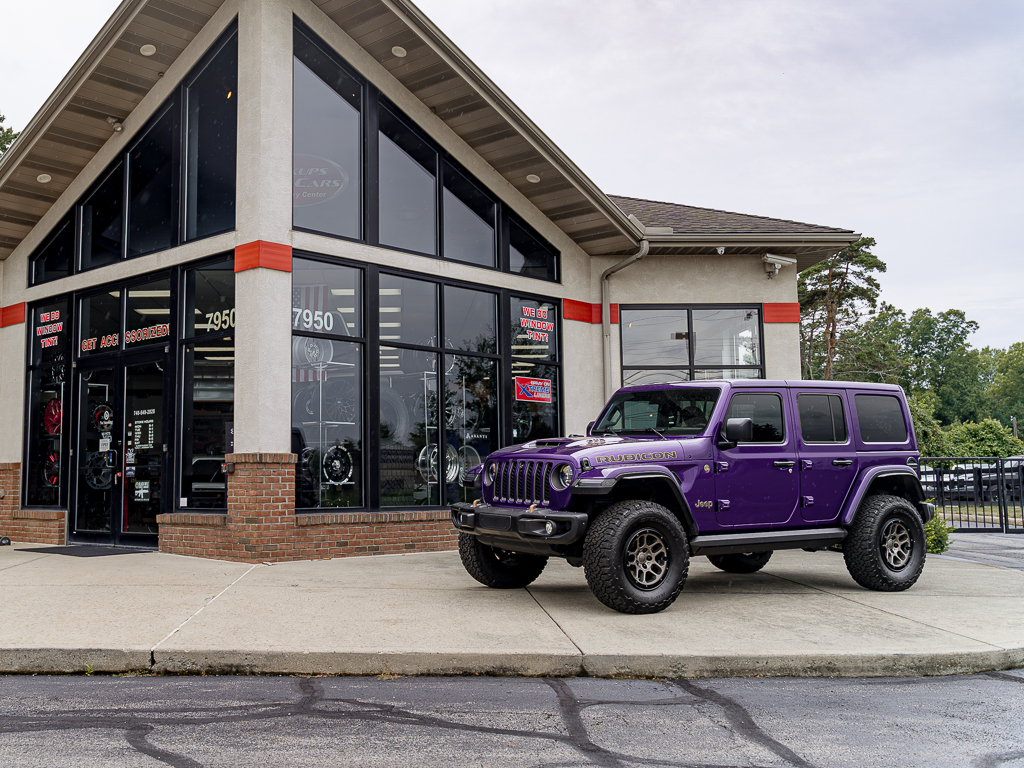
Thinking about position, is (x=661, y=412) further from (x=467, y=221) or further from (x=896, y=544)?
(x=467, y=221)

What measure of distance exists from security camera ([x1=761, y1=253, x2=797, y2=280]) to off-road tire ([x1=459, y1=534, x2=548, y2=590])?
8.02 meters

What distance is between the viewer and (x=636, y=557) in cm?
688

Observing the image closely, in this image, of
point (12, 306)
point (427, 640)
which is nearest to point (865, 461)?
point (427, 640)

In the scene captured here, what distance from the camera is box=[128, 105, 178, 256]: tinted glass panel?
11.5 metres

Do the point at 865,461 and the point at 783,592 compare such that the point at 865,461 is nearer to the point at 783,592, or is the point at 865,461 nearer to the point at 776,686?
the point at 783,592

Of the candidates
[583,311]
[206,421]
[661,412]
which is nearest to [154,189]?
[206,421]

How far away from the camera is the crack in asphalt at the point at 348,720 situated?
3848mm

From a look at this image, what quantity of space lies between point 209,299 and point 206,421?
152 cm

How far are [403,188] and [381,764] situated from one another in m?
9.38

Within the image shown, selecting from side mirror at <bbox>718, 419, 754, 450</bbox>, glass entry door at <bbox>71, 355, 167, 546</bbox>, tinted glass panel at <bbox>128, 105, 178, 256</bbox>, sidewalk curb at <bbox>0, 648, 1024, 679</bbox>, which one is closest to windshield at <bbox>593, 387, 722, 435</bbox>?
side mirror at <bbox>718, 419, 754, 450</bbox>

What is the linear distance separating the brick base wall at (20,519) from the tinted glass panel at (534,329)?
7.12 metres

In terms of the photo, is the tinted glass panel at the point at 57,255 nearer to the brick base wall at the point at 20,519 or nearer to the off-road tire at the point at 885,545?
the brick base wall at the point at 20,519

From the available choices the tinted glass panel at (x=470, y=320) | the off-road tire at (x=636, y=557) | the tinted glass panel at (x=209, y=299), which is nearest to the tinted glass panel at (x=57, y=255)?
the tinted glass panel at (x=209, y=299)

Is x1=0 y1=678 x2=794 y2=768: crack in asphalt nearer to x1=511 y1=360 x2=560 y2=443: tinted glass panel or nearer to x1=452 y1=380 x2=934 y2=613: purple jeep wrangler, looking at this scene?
x1=452 y1=380 x2=934 y2=613: purple jeep wrangler
